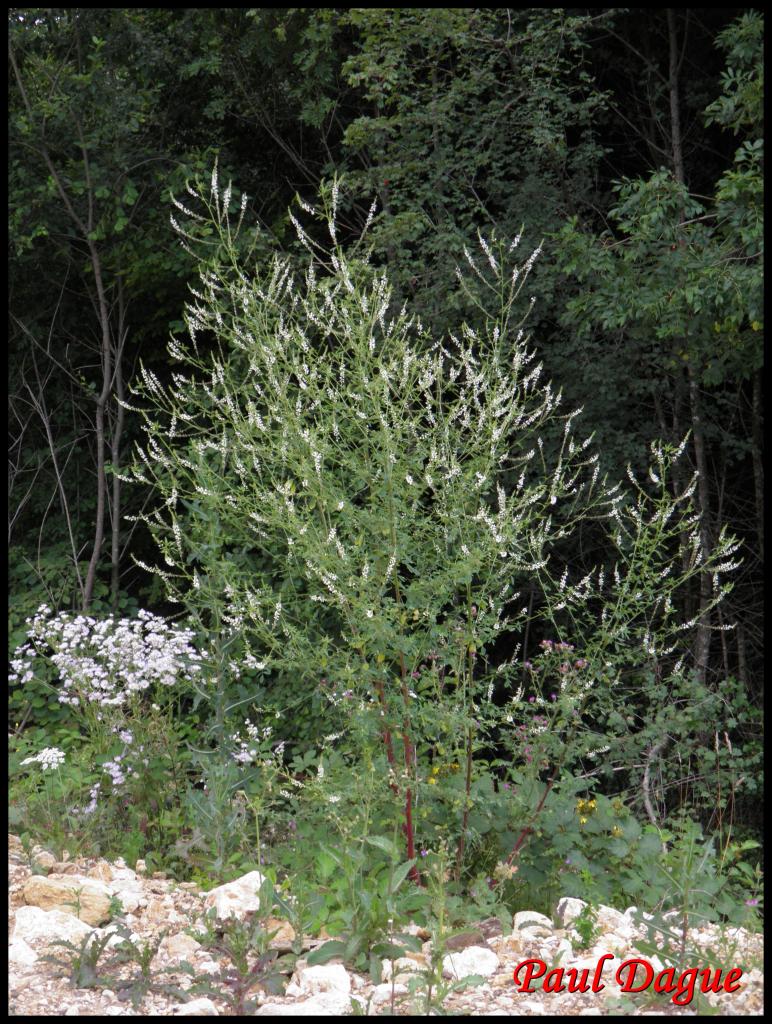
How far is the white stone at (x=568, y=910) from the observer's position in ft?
10.3

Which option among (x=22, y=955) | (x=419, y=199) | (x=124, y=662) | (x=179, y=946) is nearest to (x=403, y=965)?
(x=179, y=946)

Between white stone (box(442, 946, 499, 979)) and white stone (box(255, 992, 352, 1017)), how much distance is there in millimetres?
293

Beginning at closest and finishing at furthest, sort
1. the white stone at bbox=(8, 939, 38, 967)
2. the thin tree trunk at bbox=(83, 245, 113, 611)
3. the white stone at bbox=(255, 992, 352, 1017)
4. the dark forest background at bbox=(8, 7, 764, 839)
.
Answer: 1. the white stone at bbox=(255, 992, 352, 1017)
2. the white stone at bbox=(8, 939, 38, 967)
3. the dark forest background at bbox=(8, 7, 764, 839)
4. the thin tree trunk at bbox=(83, 245, 113, 611)

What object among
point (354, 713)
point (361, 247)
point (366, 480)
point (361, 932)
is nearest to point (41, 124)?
point (361, 247)

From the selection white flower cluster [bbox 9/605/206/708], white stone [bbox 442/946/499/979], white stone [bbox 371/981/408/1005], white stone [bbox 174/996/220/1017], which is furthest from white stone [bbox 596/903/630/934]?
white flower cluster [bbox 9/605/206/708]

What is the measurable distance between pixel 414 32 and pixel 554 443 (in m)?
2.53

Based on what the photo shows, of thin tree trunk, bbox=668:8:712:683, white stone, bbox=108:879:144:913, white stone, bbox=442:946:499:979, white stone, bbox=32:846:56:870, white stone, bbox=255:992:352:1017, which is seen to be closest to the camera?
white stone, bbox=255:992:352:1017

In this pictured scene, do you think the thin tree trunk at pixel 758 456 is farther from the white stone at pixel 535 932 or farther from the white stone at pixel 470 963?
the white stone at pixel 470 963

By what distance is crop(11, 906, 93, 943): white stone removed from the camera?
2990 millimetres

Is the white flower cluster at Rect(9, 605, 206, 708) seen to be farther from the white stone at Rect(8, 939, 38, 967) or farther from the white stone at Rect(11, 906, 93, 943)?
the white stone at Rect(8, 939, 38, 967)

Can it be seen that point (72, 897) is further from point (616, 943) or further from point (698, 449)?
point (698, 449)

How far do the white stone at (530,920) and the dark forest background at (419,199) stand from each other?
215 cm

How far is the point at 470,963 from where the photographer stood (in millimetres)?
2785

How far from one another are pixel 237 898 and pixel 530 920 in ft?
2.96
